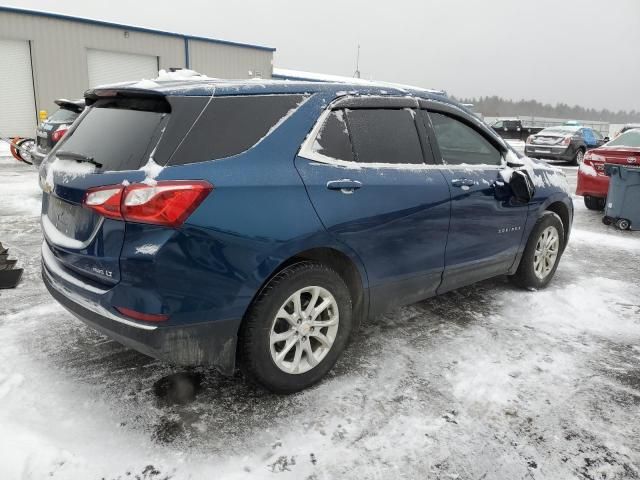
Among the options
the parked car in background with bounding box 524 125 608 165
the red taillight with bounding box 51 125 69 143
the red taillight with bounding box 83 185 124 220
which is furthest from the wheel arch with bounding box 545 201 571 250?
the parked car in background with bounding box 524 125 608 165

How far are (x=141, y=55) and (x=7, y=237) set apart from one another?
1986cm

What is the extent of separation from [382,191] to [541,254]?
2.42 metres

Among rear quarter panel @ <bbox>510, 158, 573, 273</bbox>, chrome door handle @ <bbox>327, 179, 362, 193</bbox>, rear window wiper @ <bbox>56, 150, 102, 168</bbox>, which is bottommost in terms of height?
rear quarter panel @ <bbox>510, 158, 573, 273</bbox>

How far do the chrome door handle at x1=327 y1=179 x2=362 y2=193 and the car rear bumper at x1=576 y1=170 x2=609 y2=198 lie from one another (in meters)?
7.31

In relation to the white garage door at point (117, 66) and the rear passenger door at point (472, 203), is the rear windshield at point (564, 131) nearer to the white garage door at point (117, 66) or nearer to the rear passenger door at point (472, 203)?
the rear passenger door at point (472, 203)

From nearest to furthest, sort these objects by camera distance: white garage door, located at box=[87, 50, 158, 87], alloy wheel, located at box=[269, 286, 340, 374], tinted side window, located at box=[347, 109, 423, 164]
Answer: alloy wheel, located at box=[269, 286, 340, 374] < tinted side window, located at box=[347, 109, 423, 164] < white garage door, located at box=[87, 50, 158, 87]

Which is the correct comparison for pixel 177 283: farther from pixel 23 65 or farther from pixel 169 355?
pixel 23 65

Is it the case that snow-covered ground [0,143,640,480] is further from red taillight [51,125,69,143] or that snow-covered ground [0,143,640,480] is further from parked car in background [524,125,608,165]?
parked car in background [524,125,608,165]

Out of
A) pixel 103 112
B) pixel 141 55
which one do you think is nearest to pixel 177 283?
pixel 103 112

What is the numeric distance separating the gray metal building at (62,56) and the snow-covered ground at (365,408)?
1981 centimetres

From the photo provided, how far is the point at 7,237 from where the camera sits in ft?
19.5

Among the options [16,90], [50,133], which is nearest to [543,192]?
[50,133]

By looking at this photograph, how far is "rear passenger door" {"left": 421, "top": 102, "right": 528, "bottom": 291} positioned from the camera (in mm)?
3543

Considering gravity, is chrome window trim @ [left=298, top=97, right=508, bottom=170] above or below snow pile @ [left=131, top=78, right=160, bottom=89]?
below
